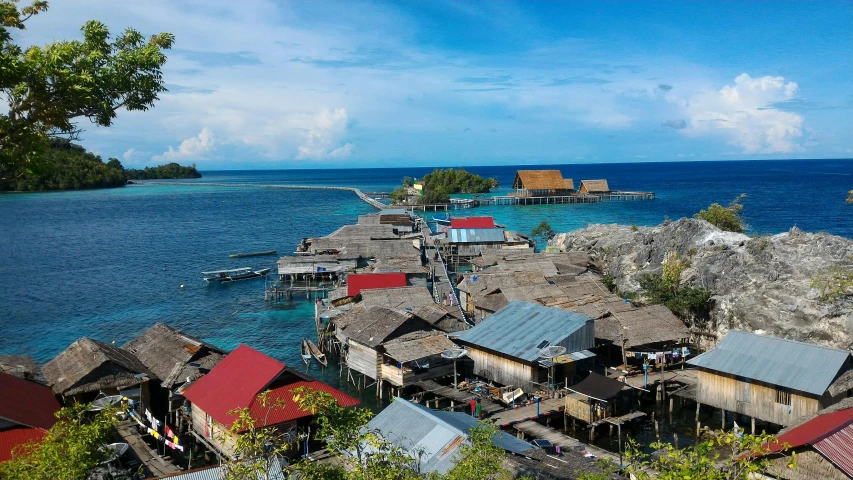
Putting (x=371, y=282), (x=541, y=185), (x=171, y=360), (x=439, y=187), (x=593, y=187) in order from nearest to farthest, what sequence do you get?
(x=171, y=360), (x=371, y=282), (x=439, y=187), (x=541, y=185), (x=593, y=187)

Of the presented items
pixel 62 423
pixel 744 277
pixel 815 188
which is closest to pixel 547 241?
pixel 744 277

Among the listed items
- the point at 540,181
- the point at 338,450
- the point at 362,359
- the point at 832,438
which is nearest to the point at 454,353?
the point at 362,359

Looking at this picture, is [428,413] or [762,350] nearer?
[428,413]

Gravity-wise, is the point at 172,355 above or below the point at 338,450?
below

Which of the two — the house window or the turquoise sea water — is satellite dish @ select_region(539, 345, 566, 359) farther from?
the turquoise sea water

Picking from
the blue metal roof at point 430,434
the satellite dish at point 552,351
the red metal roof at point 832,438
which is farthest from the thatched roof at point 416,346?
the red metal roof at point 832,438

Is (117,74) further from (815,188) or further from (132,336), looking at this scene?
(815,188)

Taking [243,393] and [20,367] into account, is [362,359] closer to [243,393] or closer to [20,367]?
[243,393]
